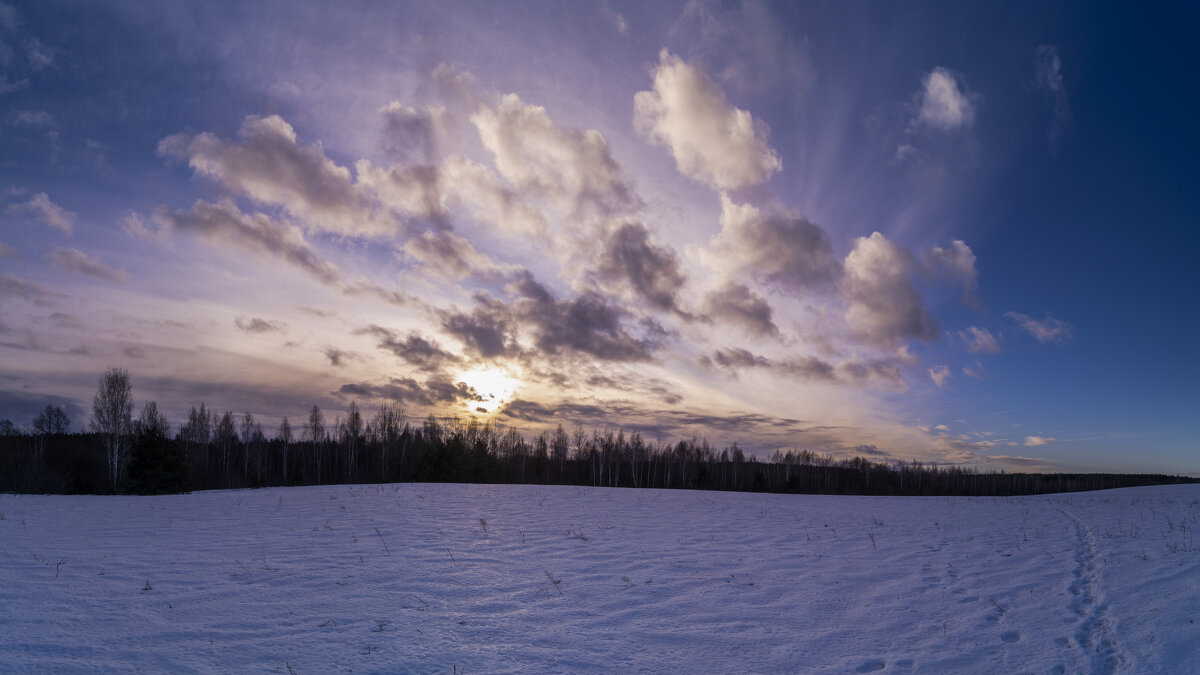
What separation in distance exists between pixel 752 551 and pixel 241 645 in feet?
30.4

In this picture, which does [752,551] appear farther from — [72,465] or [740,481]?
[740,481]

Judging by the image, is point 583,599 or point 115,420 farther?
point 115,420

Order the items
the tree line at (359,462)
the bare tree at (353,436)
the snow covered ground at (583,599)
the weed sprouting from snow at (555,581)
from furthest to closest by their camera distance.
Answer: the bare tree at (353,436) < the tree line at (359,462) < the weed sprouting from snow at (555,581) < the snow covered ground at (583,599)

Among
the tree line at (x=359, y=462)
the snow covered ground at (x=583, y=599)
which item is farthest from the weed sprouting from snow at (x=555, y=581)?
the tree line at (x=359, y=462)

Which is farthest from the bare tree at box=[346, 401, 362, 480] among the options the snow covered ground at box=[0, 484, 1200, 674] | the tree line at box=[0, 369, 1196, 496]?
the snow covered ground at box=[0, 484, 1200, 674]

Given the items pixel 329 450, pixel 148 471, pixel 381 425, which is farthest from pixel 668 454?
pixel 148 471

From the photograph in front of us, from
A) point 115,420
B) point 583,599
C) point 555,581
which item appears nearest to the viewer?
point 583,599

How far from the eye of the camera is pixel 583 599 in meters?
7.61

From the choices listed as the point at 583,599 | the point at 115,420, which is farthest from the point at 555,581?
the point at 115,420

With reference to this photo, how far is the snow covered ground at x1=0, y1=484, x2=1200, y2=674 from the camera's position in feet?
18.3

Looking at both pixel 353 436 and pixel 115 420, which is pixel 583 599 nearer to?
pixel 115 420

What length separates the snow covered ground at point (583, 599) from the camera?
5590 mm

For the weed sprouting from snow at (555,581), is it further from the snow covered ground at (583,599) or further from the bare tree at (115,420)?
the bare tree at (115,420)

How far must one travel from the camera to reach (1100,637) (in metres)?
6.31
